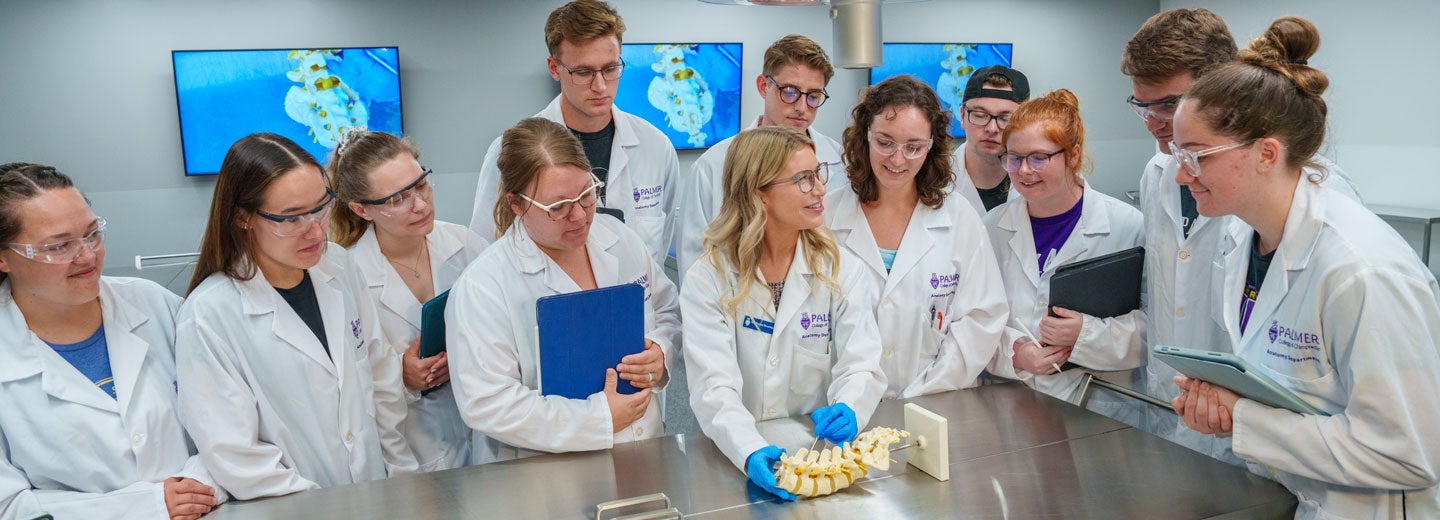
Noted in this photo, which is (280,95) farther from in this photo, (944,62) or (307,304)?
(944,62)

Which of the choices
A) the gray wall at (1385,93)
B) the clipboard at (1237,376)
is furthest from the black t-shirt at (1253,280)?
the gray wall at (1385,93)

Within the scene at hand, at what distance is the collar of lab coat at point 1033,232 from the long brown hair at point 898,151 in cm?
23

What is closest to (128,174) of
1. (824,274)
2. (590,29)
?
(590,29)

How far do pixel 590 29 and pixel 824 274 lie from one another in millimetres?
1169

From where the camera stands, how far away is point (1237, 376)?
161 centimetres

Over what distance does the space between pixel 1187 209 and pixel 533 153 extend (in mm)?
1685

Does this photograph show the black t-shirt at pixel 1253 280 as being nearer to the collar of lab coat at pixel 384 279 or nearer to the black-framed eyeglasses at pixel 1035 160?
the black-framed eyeglasses at pixel 1035 160

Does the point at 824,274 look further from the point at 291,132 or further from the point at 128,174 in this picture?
the point at 128,174

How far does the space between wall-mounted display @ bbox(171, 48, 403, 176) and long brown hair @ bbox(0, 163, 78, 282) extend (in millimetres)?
3419

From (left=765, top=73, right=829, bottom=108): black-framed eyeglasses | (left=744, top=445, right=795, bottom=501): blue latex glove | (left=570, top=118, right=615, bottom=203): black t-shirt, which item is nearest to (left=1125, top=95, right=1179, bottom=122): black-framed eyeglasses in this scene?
(left=765, top=73, right=829, bottom=108): black-framed eyeglasses

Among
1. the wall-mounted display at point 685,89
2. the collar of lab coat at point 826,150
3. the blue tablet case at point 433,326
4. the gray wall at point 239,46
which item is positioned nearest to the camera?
the blue tablet case at point 433,326

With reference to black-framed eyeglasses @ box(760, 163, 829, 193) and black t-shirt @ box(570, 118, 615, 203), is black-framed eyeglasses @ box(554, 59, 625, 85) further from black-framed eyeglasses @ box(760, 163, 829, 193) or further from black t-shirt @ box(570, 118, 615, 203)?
black-framed eyeglasses @ box(760, 163, 829, 193)

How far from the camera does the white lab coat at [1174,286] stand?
89.9 inches

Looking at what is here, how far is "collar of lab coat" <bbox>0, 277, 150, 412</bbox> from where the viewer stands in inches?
67.9
